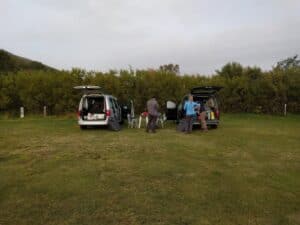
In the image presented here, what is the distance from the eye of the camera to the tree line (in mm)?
29500

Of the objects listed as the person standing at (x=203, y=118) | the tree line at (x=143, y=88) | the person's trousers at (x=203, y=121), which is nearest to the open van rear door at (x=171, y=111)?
the person standing at (x=203, y=118)

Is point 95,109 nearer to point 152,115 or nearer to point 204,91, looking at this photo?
point 152,115

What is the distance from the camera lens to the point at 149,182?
8.50m

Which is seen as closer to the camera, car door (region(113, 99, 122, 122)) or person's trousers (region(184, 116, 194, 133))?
person's trousers (region(184, 116, 194, 133))

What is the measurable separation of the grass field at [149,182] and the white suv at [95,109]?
12.8ft

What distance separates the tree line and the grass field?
15.3 m

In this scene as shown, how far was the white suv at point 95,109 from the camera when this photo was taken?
1836cm

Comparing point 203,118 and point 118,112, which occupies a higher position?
point 118,112

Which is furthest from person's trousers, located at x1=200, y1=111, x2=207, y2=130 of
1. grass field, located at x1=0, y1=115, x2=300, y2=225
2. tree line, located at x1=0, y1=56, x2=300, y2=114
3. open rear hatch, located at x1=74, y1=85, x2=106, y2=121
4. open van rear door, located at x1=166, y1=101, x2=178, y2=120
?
tree line, located at x1=0, y1=56, x2=300, y2=114

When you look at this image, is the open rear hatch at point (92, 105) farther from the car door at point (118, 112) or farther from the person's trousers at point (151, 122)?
the person's trousers at point (151, 122)

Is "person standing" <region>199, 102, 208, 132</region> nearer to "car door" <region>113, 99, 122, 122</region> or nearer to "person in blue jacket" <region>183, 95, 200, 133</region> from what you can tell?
"person in blue jacket" <region>183, 95, 200, 133</region>

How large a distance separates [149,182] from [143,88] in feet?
73.5

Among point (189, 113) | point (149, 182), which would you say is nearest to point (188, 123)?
point (189, 113)

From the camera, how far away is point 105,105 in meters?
18.4
